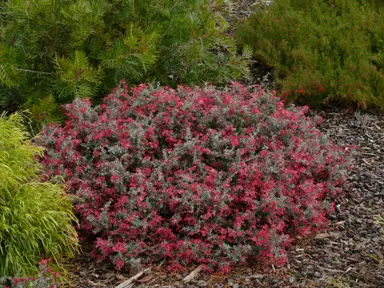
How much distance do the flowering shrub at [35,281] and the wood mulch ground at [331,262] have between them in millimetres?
267

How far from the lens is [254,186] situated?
4.23 m

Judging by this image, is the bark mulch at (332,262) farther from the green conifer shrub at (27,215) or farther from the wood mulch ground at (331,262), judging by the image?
the green conifer shrub at (27,215)

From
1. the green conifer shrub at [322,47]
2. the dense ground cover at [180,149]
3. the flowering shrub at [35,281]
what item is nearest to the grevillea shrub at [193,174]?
the dense ground cover at [180,149]

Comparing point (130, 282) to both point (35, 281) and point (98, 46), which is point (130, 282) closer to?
point (35, 281)

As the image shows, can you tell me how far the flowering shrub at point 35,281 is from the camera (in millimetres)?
3268

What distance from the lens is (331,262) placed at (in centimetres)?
397

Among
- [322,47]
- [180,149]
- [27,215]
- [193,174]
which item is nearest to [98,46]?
[180,149]

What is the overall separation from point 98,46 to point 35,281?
8.05 feet

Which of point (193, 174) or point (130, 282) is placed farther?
point (193, 174)

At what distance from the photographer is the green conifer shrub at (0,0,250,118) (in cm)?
473

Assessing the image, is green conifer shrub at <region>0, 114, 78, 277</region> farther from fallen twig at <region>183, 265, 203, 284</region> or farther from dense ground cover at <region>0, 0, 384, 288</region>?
fallen twig at <region>183, 265, 203, 284</region>

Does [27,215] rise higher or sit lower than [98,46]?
lower

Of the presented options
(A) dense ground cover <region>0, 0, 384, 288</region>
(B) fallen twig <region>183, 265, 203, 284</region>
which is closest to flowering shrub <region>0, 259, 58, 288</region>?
(A) dense ground cover <region>0, 0, 384, 288</region>

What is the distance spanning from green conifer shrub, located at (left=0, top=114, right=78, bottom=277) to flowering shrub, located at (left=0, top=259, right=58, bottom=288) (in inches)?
2.3
